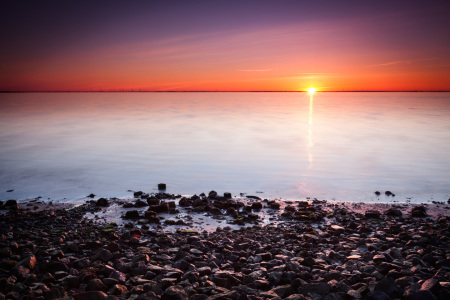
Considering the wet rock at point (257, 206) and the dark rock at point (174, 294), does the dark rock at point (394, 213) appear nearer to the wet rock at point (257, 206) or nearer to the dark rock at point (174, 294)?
the wet rock at point (257, 206)

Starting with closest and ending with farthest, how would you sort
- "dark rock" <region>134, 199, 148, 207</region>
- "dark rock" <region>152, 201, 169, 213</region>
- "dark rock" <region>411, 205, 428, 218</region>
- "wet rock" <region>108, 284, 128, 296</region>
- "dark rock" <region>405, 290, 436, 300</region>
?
"dark rock" <region>405, 290, 436, 300</region>
"wet rock" <region>108, 284, 128, 296</region>
"dark rock" <region>411, 205, 428, 218</region>
"dark rock" <region>152, 201, 169, 213</region>
"dark rock" <region>134, 199, 148, 207</region>

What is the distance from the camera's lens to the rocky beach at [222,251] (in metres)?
4.32

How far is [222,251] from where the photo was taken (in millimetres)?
5750

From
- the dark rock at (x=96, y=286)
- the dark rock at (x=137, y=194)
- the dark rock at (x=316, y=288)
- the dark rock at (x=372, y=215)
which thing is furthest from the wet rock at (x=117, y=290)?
the dark rock at (x=372, y=215)

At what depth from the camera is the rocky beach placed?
14.2 feet

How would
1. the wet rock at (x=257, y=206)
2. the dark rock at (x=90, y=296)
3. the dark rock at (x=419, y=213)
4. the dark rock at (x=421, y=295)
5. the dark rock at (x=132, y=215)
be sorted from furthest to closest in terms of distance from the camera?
the wet rock at (x=257, y=206), the dark rock at (x=419, y=213), the dark rock at (x=132, y=215), the dark rock at (x=90, y=296), the dark rock at (x=421, y=295)

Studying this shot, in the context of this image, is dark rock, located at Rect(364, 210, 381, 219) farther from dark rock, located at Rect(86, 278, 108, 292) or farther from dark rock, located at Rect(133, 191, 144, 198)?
dark rock, located at Rect(133, 191, 144, 198)

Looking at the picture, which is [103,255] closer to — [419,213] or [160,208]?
[160,208]

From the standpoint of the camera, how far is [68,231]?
6766 mm

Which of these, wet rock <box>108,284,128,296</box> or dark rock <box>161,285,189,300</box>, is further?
wet rock <box>108,284,128,296</box>

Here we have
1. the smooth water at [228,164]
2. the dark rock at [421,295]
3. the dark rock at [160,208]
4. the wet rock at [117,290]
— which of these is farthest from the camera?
the smooth water at [228,164]

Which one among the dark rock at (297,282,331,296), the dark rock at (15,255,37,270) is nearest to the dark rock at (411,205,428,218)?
the dark rock at (297,282,331,296)

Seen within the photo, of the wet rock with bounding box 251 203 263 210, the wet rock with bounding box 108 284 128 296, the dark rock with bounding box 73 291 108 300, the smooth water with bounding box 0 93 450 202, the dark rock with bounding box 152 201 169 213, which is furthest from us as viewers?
the smooth water with bounding box 0 93 450 202

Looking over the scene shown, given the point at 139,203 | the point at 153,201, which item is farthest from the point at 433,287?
the point at 139,203
